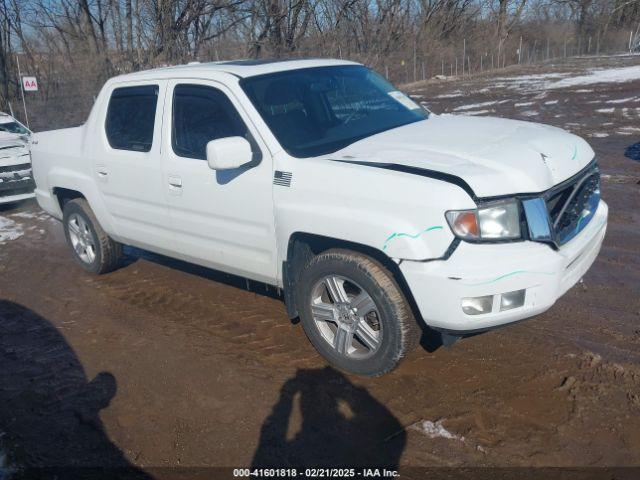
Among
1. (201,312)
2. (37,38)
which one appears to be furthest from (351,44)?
(201,312)

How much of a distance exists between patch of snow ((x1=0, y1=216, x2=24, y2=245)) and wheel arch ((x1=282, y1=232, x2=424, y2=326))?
5.42m

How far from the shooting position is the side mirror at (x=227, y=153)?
3.86m

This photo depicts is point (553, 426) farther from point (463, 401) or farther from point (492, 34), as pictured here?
point (492, 34)

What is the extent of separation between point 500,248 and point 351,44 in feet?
108

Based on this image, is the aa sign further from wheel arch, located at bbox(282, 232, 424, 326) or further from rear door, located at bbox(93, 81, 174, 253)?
wheel arch, located at bbox(282, 232, 424, 326)

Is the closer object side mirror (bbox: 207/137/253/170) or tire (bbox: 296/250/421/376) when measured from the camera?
tire (bbox: 296/250/421/376)

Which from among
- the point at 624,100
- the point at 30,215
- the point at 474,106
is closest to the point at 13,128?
the point at 30,215

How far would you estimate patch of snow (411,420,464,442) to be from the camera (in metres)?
3.33

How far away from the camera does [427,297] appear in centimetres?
340

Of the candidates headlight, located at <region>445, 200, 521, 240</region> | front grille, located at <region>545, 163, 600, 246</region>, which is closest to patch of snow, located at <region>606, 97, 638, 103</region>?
front grille, located at <region>545, 163, 600, 246</region>

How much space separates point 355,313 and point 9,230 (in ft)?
21.7

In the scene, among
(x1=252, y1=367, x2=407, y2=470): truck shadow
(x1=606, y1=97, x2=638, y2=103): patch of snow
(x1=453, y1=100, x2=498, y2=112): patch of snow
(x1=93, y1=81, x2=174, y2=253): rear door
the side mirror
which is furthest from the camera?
(x1=453, y1=100, x2=498, y2=112): patch of snow

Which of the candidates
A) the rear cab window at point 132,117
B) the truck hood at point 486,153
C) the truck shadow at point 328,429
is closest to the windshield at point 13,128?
the rear cab window at point 132,117

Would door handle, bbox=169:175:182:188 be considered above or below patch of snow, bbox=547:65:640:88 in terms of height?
above
